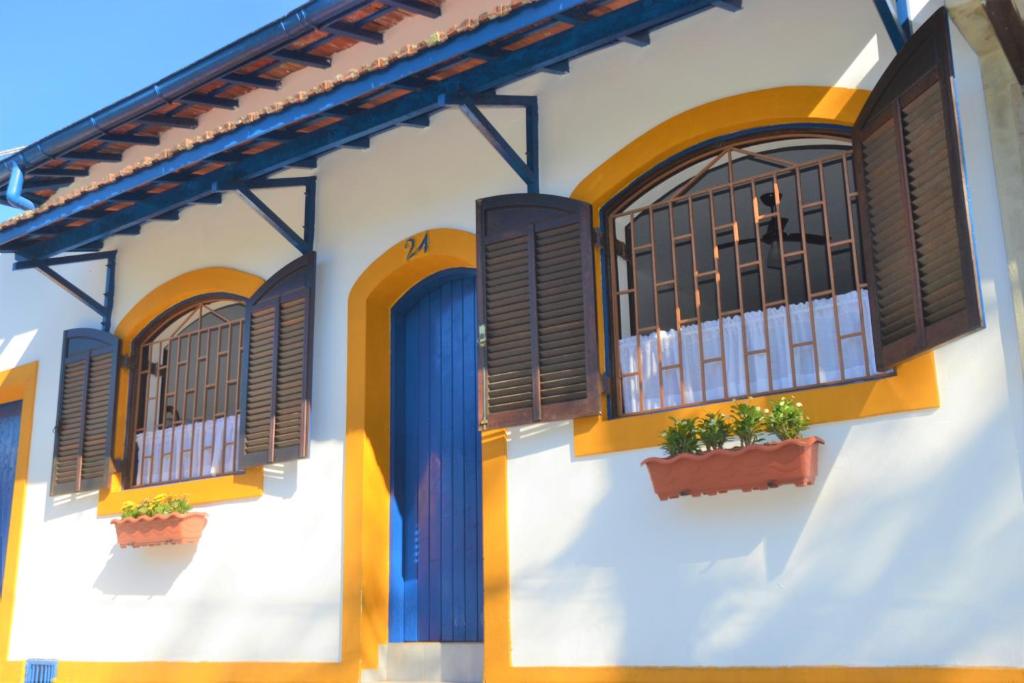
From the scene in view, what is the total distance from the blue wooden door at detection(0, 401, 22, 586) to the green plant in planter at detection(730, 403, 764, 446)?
7.67 metres

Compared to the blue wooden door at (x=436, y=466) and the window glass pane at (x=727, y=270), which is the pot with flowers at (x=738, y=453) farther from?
the blue wooden door at (x=436, y=466)

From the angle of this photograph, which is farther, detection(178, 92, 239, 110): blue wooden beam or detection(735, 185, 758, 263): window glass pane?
detection(178, 92, 239, 110): blue wooden beam

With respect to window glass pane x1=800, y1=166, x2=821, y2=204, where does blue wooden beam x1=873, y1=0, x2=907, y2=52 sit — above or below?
above

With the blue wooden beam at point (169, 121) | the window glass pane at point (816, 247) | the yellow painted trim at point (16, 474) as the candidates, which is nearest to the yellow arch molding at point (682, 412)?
the window glass pane at point (816, 247)

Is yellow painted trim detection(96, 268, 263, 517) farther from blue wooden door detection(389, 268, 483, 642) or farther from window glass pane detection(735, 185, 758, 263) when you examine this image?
window glass pane detection(735, 185, 758, 263)

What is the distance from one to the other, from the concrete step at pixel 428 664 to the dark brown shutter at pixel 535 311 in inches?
63.4

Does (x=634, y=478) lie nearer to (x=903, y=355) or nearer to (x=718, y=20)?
(x=903, y=355)

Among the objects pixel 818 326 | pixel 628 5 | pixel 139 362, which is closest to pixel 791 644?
pixel 818 326

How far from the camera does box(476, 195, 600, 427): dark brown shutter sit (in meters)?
7.16

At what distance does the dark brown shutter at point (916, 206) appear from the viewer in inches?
219

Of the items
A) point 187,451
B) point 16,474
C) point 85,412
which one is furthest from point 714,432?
point 16,474

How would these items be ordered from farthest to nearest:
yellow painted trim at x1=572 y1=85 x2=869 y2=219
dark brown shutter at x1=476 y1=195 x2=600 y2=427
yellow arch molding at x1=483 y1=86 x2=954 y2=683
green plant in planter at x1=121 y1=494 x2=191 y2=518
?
1. green plant in planter at x1=121 y1=494 x2=191 y2=518
2. dark brown shutter at x1=476 y1=195 x2=600 y2=427
3. yellow painted trim at x1=572 y1=85 x2=869 y2=219
4. yellow arch molding at x1=483 y1=86 x2=954 y2=683

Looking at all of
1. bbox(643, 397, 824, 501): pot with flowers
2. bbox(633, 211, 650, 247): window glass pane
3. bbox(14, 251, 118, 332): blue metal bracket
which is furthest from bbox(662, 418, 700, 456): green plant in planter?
bbox(14, 251, 118, 332): blue metal bracket

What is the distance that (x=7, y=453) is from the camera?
11305 millimetres
